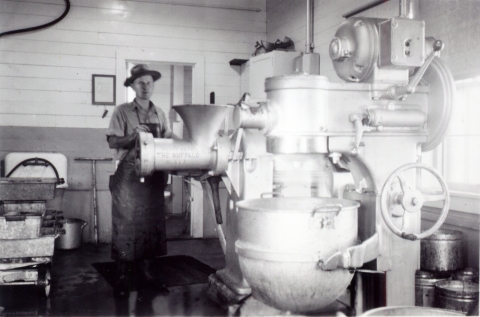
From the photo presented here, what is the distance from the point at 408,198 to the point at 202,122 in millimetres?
1157

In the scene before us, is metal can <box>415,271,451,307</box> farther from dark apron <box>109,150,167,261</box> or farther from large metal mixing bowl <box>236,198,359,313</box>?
dark apron <box>109,150,167,261</box>

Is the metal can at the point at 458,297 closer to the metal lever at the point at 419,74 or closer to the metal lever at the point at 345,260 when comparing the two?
the metal lever at the point at 345,260

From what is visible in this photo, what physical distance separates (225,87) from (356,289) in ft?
14.4

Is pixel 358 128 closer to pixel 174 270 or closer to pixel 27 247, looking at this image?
pixel 27 247

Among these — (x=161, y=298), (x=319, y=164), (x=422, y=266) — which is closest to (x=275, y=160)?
(x=319, y=164)

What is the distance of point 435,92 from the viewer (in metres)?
2.26

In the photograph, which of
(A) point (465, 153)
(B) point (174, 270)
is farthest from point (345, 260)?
(B) point (174, 270)

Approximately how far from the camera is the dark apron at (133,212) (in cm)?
415

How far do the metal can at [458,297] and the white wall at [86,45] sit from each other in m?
4.14

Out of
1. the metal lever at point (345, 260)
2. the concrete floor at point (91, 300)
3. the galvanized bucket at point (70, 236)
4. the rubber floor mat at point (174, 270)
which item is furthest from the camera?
the galvanized bucket at point (70, 236)

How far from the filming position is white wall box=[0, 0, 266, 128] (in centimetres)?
558

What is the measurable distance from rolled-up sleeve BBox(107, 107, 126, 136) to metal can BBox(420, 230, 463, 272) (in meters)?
2.58

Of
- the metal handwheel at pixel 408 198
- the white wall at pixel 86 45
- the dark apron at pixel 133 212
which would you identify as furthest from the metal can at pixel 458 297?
the white wall at pixel 86 45

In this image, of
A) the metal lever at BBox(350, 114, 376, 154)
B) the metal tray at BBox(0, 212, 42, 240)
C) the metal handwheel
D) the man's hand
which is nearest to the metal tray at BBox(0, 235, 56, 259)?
the metal tray at BBox(0, 212, 42, 240)
